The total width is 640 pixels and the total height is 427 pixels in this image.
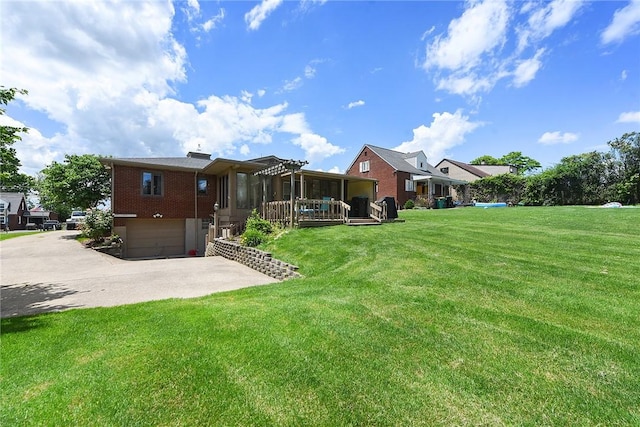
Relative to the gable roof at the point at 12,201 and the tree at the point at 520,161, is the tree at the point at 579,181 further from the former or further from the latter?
the gable roof at the point at 12,201

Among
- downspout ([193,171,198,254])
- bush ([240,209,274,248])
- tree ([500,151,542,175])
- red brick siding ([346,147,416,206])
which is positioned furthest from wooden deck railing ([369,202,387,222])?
tree ([500,151,542,175])

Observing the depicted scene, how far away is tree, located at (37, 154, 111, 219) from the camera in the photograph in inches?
738

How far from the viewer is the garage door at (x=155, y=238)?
53.5 feet

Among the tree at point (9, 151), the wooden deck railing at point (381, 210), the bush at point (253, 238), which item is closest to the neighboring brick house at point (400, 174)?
the wooden deck railing at point (381, 210)

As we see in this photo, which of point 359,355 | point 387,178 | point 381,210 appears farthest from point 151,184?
point 387,178

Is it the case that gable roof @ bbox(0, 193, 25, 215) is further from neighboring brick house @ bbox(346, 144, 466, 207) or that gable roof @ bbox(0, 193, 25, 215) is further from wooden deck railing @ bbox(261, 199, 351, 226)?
wooden deck railing @ bbox(261, 199, 351, 226)

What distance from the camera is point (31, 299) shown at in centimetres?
620

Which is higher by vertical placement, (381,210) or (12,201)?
(12,201)

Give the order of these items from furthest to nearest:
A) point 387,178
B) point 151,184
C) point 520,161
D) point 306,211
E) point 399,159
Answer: point 520,161, point 399,159, point 387,178, point 151,184, point 306,211

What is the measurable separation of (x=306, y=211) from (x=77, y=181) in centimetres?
1627

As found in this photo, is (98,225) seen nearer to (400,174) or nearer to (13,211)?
(400,174)

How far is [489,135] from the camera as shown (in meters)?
20.6

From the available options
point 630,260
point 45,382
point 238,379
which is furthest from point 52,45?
point 630,260

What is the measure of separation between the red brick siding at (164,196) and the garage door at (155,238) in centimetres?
64
